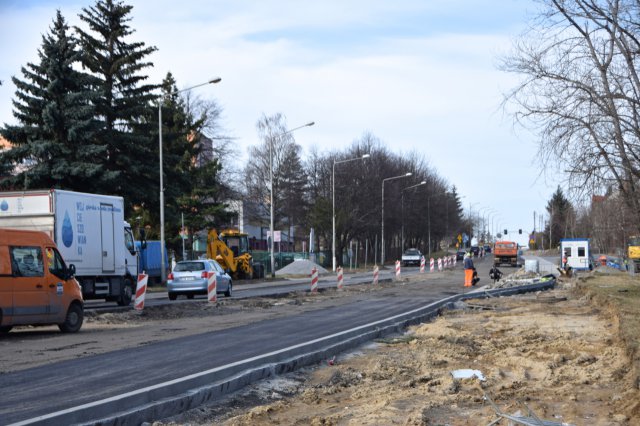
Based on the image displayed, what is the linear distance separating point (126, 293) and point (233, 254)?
21.0 m

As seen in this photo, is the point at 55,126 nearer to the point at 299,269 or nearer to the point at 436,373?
the point at 299,269

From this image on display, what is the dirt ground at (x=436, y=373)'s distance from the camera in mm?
8289

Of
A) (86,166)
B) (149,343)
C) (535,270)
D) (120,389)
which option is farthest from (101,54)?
(120,389)

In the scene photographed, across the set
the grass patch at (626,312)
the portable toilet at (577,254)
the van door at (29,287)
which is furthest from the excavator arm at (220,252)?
the van door at (29,287)

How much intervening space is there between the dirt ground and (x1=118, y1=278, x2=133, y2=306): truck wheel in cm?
670

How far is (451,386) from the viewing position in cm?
976

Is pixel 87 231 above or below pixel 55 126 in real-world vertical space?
below

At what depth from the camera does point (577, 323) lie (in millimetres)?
19062

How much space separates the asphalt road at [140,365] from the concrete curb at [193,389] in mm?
583

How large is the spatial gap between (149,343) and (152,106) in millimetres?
33741

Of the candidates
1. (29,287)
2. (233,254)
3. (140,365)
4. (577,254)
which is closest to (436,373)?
(140,365)

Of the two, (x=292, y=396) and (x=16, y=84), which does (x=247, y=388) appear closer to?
(x=292, y=396)

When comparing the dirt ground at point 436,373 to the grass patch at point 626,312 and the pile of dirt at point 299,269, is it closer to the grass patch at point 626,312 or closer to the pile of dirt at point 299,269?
the grass patch at point 626,312

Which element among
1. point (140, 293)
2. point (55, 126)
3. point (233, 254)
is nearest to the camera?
point (140, 293)
